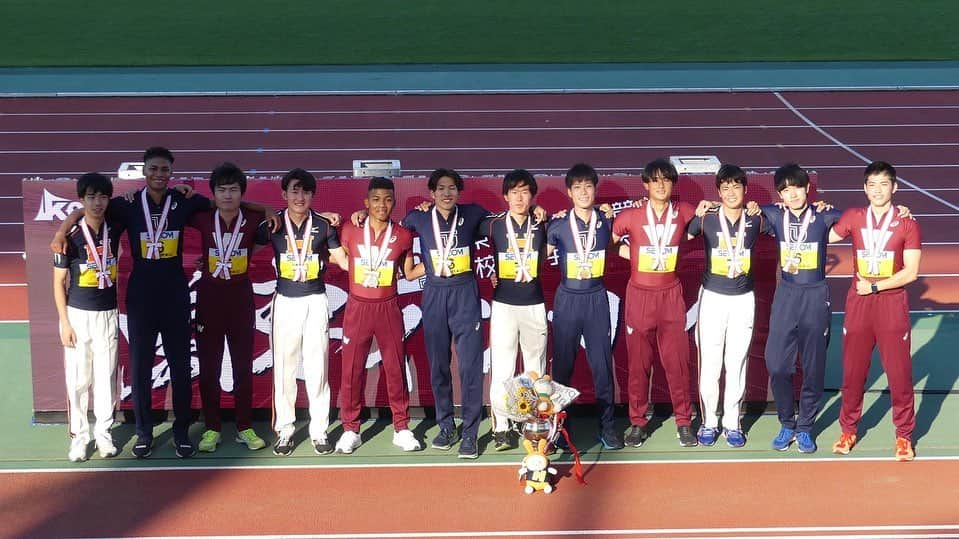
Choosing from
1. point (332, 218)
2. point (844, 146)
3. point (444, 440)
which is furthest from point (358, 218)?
point (844, 146)

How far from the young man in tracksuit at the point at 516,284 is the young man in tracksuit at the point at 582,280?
114mm

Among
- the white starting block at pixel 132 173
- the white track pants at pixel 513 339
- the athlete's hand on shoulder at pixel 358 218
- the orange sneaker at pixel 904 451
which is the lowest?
the orange sneaker at pixel 904 451

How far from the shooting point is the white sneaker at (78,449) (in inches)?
278

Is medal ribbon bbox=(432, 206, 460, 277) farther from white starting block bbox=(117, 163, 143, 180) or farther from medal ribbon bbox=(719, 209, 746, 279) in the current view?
white starting block bbox=(117, 163, 143, 180)

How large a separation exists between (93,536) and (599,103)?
13.7m

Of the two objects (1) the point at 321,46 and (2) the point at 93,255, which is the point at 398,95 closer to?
(1) the point at 321,46

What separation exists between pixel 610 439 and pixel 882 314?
69.5 inches

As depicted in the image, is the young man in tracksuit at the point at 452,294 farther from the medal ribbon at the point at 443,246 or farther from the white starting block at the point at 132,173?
the white starting block at the point at 132,173

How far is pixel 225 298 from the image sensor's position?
705 centimetres

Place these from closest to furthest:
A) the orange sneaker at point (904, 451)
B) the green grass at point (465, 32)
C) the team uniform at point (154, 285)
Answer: the team uniform at point (154, 285), the orange sneaker at point (904, 451), the green grass at point (465, 32)

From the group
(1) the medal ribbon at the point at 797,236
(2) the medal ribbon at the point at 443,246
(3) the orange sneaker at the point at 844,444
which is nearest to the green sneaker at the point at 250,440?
(2) the medal ribbon at the point at 443,246

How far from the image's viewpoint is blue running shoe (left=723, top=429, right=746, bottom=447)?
7.28 metres

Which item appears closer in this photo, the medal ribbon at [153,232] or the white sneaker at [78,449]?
the medal ribbon at [153,232]

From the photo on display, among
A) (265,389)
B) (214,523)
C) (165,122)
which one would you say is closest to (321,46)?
(165,122)
